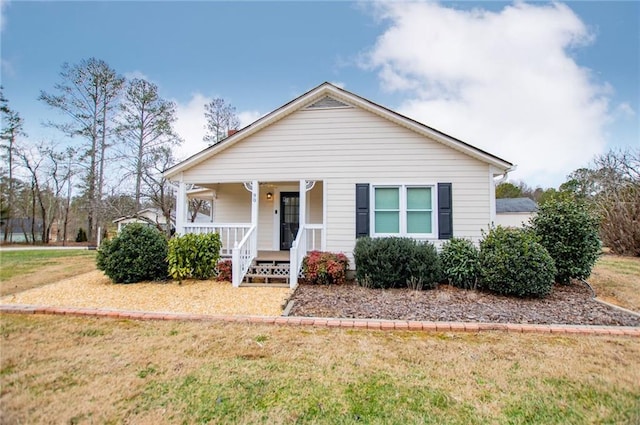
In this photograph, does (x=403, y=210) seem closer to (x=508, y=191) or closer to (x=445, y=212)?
(x=445, y=212)

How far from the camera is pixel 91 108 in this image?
2291cm

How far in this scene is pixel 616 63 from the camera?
1180cm

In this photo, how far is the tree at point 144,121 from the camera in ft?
67.5

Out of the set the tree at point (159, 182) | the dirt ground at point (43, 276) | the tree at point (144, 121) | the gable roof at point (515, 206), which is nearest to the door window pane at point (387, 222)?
the dirt ground at point (43, 276)

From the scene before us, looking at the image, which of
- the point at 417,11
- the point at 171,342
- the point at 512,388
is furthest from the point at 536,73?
the point at 171,342

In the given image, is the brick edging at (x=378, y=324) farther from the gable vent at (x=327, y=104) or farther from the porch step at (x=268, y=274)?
the gable vent at (x=327, y=104)

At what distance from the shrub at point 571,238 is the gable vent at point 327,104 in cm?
624

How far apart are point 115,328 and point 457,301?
6.26 m

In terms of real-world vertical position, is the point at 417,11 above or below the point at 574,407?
above

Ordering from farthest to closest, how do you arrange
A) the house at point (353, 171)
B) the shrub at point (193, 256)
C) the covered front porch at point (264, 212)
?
the covered front porch at point (264, 212) < the house at point (353, 171) < the shrub at point (193, 256)

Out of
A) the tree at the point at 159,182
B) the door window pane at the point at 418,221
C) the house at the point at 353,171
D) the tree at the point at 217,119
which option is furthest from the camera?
the tree at the point at 217,119

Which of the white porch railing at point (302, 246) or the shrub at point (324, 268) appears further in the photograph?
the shrub at point (324, 268)

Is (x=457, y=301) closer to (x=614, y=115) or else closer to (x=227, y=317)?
(x=227, y=317)

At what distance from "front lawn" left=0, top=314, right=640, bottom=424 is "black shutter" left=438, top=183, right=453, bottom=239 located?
158 inches
